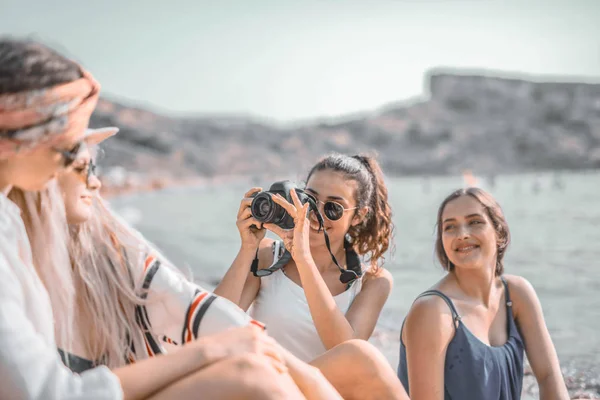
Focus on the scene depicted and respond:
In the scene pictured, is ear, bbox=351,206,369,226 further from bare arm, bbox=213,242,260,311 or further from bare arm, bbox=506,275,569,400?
bare arm, bbox=506,275,569,400

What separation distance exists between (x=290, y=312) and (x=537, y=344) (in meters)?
0.96

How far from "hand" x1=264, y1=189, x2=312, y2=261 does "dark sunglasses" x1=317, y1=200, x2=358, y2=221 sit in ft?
0.68

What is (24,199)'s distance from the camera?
1436 mm

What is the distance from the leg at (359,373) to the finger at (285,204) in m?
0.63

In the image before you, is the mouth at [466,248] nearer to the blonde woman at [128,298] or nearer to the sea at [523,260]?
the sea at [523,260]

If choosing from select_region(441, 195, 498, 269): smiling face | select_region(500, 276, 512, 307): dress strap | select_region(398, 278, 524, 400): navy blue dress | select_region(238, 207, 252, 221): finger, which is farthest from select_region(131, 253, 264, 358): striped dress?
select_region(500, 276, 512, 307): dress strap

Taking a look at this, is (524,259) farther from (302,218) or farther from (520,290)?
(302,218)

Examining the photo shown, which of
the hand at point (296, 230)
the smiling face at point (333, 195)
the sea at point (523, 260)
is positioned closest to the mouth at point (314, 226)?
the smiling face at point (333, 195)

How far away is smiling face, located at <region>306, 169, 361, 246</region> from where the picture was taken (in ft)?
8.18

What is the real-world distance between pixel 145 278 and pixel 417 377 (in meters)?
1.12

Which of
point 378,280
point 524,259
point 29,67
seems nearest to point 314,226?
point 378,280

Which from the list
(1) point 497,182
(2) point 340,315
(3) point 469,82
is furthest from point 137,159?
(2) point 340,315

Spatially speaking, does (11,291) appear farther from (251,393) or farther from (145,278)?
(251,393)

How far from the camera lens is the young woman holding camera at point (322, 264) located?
2197 mm
